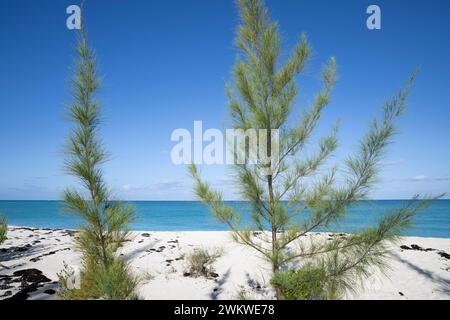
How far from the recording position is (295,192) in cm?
390

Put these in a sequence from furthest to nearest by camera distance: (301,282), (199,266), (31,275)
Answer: (199,266) → (31,275) → (301,282)

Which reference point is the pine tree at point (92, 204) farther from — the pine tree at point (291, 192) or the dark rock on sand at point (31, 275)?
the dark rock on sand at point (31, 275)

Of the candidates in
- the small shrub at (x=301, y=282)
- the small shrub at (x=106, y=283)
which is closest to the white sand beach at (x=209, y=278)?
the small shrub at (x=106, y=283)

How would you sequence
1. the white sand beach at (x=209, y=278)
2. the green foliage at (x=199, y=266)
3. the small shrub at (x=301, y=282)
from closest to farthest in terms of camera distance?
the small shrub at (x=301, y=282), the white sand beach at (x=209, y=278), the green foliage at (x=199, y=266)

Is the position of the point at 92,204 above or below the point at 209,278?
above

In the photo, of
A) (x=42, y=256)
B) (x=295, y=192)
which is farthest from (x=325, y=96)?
(x=42, y=256)

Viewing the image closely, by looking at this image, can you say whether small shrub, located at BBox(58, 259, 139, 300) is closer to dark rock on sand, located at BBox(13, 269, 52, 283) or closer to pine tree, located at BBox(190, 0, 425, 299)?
pine tree, located at BBox(190, 0, 425, 299)

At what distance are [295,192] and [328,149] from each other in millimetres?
754

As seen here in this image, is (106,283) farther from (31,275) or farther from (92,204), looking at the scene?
(31,275)

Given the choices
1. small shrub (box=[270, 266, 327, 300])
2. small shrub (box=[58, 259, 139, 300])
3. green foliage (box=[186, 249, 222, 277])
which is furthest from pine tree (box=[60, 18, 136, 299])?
green foliage (box=[186, 249, 222, 277])

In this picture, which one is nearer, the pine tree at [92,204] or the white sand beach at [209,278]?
the pine tree at [92,204]

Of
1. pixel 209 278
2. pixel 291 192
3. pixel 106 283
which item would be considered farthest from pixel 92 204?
pixel 209 278
